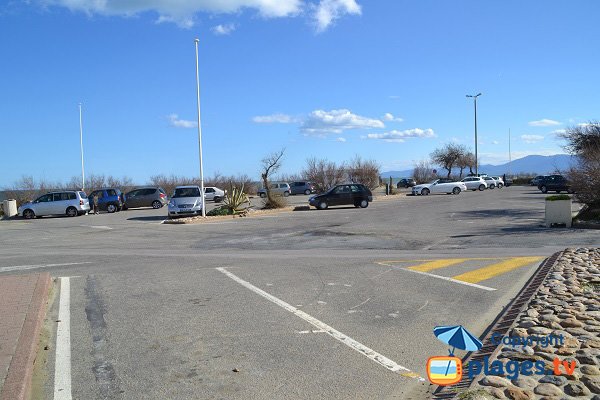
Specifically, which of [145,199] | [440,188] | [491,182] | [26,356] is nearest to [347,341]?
[26,356]

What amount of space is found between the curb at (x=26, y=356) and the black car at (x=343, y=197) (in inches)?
1035

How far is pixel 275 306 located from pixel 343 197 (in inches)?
1054

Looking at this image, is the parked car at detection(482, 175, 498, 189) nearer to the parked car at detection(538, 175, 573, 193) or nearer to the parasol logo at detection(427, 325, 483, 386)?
the parked car at detection(538, 175, 573, 193)

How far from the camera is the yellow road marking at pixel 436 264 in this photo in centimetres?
1080

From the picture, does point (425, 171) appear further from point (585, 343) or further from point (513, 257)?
point (585, 343)

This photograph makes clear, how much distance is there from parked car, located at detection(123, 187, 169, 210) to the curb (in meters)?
31.6

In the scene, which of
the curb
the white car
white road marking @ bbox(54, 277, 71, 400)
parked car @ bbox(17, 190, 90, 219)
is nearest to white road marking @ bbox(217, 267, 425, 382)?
white road marking @ bbox(54, 277, 71, 400)

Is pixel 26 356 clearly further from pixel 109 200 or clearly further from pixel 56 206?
pixel 109 200

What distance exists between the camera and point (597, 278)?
8492 millimetres

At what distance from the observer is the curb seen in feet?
14.8

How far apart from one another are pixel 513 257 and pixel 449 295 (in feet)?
15.3

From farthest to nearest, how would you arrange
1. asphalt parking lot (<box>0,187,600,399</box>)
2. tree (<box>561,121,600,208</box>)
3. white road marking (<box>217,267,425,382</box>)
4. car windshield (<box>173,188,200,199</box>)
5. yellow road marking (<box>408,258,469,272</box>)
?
car windshield (<box>173,188,200,199</box>) → tree (<box>561,121,600,208</box>) → yellow road marking (<box>408,258,469,272</box>) → white road marking (<box>217,267,425,382</box>) → asphalt parking lot (<box>0,187,600,399</box>)

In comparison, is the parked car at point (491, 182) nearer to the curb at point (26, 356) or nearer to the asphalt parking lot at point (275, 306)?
the asphalt parking lot at point (275, 306)

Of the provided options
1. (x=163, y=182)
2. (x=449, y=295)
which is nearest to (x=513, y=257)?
(x=449, y=295)
